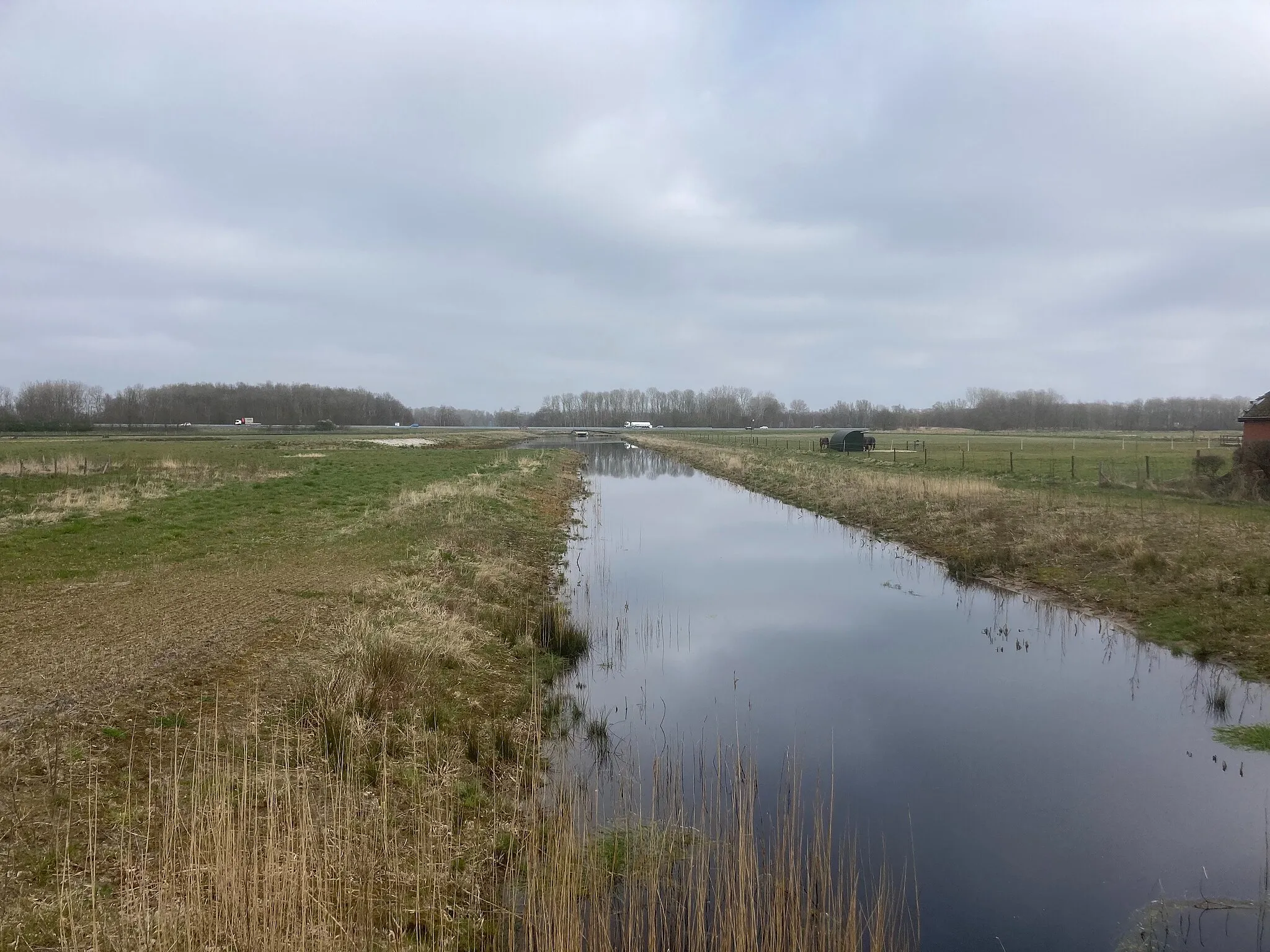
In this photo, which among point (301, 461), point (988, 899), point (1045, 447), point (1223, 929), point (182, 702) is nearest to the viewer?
point (1223, 929)

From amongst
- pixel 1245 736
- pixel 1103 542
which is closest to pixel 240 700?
pixel 1245 736

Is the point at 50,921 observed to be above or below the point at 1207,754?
above

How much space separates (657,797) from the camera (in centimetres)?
612

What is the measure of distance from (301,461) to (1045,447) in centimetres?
5170

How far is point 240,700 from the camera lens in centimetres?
676

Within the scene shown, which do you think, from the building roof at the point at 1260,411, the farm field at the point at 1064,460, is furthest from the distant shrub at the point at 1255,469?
the building roof at the point at 1260,411

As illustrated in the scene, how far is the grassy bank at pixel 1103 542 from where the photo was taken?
10703 millimetres

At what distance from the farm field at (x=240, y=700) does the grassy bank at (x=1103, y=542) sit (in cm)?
974

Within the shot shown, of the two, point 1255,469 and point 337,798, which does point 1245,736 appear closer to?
point 337,798

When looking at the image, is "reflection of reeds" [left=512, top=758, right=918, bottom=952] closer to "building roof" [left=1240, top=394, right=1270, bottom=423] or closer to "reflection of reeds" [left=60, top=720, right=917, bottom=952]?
"reflection of reeds" [left=60, top=720, right=917, bottom=952]

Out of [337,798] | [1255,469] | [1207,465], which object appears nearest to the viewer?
[337,798]

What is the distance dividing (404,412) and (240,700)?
16615 cm

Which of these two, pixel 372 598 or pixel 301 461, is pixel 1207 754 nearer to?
pixel 372 598

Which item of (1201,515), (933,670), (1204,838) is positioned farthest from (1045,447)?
(1204,838)
